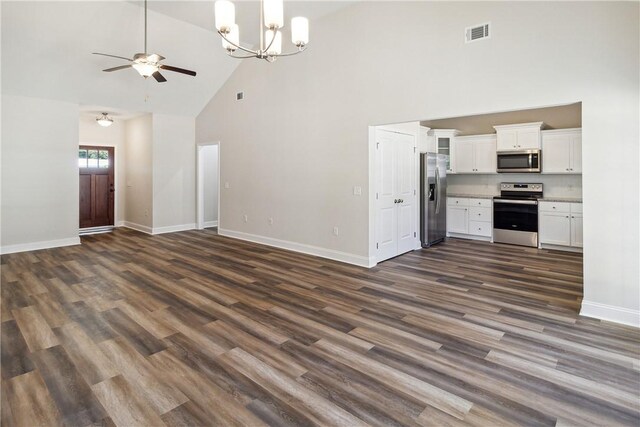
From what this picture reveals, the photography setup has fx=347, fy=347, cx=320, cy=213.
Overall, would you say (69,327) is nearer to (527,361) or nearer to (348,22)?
(527,361)

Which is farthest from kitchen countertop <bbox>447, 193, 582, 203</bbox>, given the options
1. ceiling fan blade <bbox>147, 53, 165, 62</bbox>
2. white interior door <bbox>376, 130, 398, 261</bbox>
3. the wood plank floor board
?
the wood plank floor board

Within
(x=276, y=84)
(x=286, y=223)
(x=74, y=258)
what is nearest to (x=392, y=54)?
(x=276, y=84)

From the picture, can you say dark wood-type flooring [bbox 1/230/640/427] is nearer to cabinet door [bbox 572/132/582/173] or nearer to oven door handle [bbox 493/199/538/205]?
oven door handle [bbox 493/199/538/205]

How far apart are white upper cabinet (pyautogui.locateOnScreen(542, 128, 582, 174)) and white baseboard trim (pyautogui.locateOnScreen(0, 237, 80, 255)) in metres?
9.32

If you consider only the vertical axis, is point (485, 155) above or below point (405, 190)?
above

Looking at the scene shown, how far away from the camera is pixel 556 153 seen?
21.4 ft

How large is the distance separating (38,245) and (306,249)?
5.05 meters

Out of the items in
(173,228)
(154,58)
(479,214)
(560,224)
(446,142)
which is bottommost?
(173,228)

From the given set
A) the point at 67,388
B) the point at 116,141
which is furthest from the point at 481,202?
the point at 116,141

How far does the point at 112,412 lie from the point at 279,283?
100 inches

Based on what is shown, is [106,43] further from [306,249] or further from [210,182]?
[306,249]

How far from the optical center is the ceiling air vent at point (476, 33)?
3944 mm

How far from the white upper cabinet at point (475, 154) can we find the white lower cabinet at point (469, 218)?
692 mm

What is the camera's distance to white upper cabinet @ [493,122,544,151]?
6613mm
